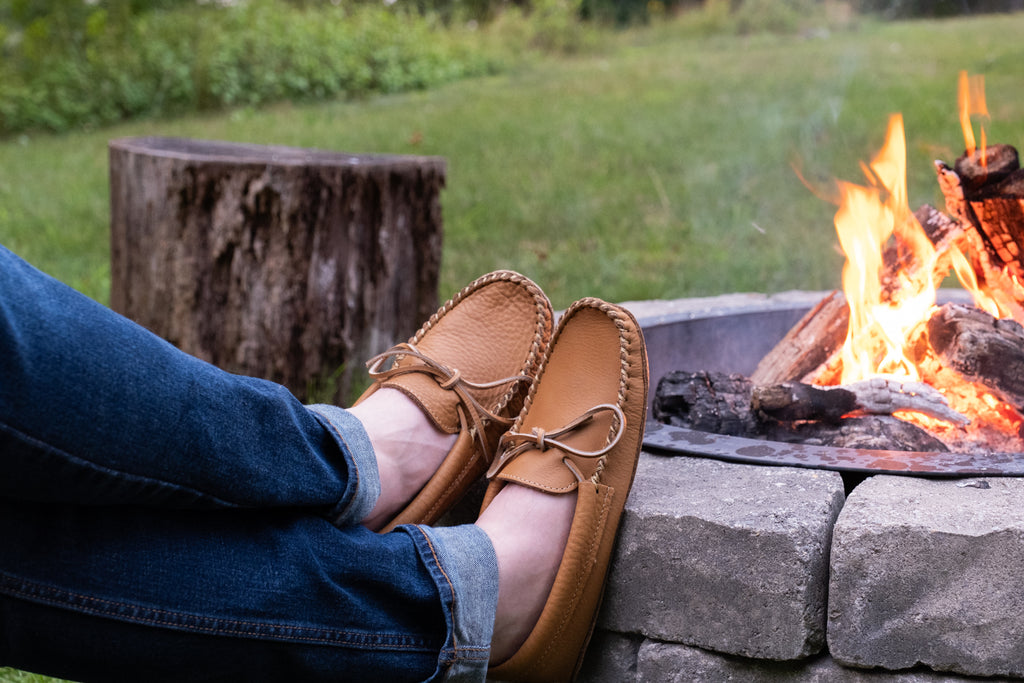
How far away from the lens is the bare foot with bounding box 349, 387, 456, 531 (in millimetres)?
1397

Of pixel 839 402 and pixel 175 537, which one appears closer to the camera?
pixel 175 537

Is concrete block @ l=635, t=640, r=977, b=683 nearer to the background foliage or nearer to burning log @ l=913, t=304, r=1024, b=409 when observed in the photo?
burning log @ l=913, t=304, r=1024, b=409

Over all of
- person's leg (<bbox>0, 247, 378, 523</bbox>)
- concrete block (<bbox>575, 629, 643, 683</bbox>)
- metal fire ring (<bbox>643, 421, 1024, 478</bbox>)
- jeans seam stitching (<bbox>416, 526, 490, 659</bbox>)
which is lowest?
concrete block (<bbox>575, 629, 643, 683</bbox>)

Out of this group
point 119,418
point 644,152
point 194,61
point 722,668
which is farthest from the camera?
point 194,61

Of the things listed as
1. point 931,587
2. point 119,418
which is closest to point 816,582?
point 931,587

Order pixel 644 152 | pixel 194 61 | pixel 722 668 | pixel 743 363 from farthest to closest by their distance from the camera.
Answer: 1. pixel 194 61
2. pixel 644 152
3. pixel 743 363
4. pixel 722 668

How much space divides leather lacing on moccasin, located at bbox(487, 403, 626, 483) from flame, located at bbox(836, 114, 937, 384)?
64 cm

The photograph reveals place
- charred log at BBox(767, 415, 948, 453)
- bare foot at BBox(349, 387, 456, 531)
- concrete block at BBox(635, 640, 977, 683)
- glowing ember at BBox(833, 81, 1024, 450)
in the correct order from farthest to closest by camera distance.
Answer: glowing ember at BBox(833, 81, 1024, 450) < charred log at BBox(767, 415, 948, 453) < bare foot at BBox(349, 387, 456, 531) < concrete block at BBox(635, 640, 977, 683)

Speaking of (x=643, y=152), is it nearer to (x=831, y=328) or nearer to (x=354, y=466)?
(x=831, y=328)

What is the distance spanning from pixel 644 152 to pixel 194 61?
4473 millimetres

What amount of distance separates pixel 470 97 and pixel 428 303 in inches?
193

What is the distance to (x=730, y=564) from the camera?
120 centimetres

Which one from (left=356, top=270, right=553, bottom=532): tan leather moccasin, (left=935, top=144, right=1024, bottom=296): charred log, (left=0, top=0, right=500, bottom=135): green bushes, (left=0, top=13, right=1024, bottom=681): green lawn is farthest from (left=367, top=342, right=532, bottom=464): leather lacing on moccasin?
(left=0, top=0, right=500, bottom=135): green bushes

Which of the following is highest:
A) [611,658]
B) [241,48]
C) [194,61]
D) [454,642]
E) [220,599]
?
[241,48]
